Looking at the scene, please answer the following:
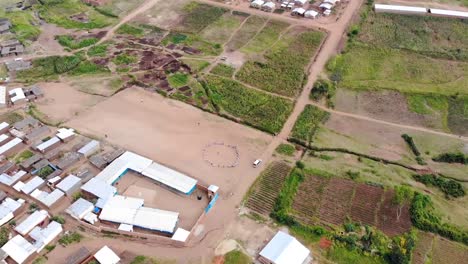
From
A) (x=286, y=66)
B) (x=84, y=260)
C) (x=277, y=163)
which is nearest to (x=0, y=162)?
(x=84, y=260)

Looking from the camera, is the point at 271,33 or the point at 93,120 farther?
the point at 271,33

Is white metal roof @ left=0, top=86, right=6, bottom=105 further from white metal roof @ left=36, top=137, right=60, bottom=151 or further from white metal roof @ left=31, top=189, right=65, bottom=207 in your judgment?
white metal roof @ left=31, top=189, right=65, bottom=207

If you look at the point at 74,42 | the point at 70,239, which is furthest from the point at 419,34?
the point at 70,239

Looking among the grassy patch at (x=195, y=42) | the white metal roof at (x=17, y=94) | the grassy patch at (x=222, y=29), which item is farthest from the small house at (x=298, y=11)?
the white metal roof at (x=17, y=94)

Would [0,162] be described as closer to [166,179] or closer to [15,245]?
[15,245]

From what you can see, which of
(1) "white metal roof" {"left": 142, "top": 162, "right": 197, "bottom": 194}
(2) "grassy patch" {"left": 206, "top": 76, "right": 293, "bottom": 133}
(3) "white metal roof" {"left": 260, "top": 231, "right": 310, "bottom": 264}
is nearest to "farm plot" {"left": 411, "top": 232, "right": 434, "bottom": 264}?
(3) "white metal roof" {"left": 260, "top": 231, "right": 310, "bottom": 264}

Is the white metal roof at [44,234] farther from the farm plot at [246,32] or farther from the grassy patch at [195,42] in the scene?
the farm plot at [246,32]

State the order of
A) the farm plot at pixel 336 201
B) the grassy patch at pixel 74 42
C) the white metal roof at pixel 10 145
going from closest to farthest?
the farm plot at pixel 336 201, the white metal roof at pixel 10 145, the grassy patch at pixel 74 42
